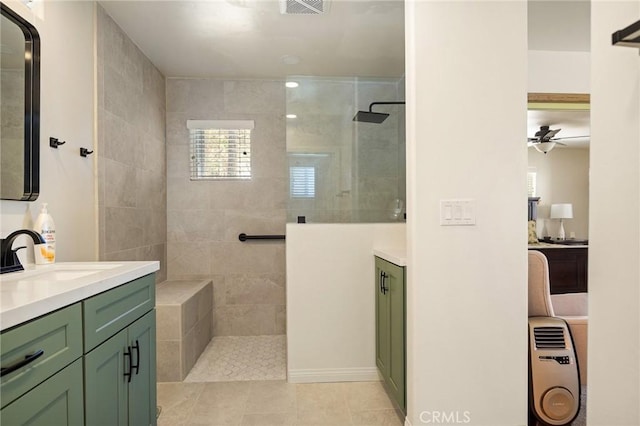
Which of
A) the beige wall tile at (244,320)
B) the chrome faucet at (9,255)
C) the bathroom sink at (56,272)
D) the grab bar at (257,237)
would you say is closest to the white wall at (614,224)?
the bathroom sink at (56,272)

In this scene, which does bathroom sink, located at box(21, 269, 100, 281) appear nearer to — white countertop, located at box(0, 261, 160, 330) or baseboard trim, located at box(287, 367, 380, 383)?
white countertop, located at box(0, 261, 160, 330)

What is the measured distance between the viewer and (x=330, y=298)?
255 centimetres

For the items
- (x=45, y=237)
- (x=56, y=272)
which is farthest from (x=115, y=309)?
(x=45, y=237)

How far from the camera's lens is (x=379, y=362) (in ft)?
7.86

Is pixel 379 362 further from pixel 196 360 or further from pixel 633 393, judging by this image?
pixel 633 393

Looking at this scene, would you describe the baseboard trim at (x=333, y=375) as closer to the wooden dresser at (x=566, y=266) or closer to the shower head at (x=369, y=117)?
the wooden dresser at (x=566, y=266)

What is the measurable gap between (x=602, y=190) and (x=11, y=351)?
1397 millimetres

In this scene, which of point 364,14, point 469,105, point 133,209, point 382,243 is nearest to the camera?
point 469,105

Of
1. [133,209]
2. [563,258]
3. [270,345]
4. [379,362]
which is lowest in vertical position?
[270,345]

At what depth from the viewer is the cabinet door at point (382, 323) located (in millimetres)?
2203

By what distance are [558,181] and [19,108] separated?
360 centimetres

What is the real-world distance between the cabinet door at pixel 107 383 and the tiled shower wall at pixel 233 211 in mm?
2139

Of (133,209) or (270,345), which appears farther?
(270,345)

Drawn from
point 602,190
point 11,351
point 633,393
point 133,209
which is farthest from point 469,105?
point 133,209
